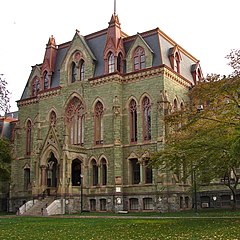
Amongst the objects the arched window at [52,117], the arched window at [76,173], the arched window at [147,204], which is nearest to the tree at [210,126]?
the arched window at [147,204]

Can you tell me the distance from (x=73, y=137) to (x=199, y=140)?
2887cm

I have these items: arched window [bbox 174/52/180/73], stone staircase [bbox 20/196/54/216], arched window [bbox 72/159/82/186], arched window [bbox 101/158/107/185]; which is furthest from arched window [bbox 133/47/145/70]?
stone staircase [bbox 20/196/54/216]

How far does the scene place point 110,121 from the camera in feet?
154

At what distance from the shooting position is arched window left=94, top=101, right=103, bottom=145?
48.2 meters

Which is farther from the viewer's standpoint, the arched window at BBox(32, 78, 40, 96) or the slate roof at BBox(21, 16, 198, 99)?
the arched window at BBox(32, 78, 40, 96)

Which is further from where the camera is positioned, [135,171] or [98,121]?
[98,121]

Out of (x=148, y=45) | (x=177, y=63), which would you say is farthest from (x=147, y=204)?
(x=148, y=45)

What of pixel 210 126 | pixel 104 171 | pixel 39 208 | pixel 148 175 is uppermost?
pixel 210 126

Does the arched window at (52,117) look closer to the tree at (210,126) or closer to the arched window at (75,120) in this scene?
the arched window at (75,120)

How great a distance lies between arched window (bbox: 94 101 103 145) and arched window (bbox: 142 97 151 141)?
509 centimetres

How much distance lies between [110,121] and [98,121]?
2.14m

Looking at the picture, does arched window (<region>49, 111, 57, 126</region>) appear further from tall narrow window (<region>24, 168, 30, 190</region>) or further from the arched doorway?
tall narrow window (<region>24, 168, 30, 190</region>)

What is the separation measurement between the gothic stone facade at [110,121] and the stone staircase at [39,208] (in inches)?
63.6

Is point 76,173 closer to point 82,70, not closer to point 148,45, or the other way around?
point 82,70
